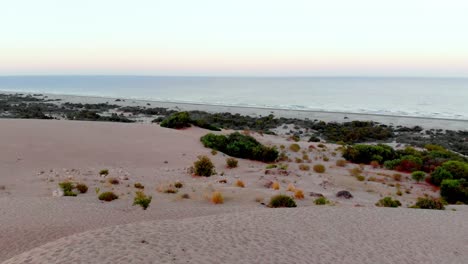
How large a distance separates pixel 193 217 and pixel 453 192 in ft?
37.5

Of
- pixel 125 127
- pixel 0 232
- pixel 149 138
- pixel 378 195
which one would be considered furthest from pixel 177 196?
pixel 125 127

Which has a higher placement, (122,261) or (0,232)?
(122,261)

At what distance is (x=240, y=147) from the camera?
75.6 ft

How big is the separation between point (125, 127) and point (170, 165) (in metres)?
9.30

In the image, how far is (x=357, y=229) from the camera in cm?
977

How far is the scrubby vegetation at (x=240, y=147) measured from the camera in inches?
869

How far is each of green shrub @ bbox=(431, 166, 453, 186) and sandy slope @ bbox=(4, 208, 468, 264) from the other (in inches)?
273

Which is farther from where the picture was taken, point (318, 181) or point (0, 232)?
point (318, 181)

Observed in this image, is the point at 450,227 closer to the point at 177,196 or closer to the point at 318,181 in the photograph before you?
the point at 318,181

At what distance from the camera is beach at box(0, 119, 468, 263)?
7012 mm

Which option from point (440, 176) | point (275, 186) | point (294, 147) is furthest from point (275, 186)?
point (294, 147)

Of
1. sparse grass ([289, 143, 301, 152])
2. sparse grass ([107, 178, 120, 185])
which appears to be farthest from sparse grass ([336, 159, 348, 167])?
sparse grass ([107, 178, 120, 185])

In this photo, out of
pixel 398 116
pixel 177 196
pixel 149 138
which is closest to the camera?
pixel 177 196

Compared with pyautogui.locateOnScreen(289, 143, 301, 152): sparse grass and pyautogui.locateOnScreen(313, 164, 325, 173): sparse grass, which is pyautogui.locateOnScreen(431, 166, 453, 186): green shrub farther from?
pyautogui.locateOnScreen(289, 143, 301, 152): sparse grass
